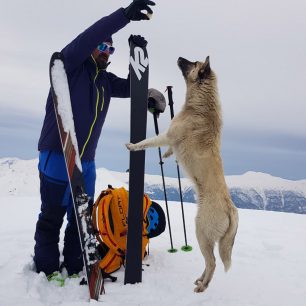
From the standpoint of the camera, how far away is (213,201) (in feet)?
11.5

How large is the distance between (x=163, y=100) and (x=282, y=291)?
281 centimetres

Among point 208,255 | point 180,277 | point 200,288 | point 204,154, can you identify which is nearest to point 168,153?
point 204,154

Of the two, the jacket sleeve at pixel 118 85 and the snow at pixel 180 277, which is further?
the jacket sleeve at pixel 118 85

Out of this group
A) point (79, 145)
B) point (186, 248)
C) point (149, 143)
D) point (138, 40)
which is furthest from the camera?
point (186, 248)

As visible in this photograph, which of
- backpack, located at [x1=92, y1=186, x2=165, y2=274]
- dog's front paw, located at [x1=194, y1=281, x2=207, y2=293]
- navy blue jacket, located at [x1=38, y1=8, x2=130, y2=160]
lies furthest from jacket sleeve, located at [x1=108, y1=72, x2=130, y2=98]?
dog's front paw, located at [x1=194, y1=281, x2=207, y2=293]

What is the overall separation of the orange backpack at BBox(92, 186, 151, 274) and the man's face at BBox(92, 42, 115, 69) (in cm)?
162

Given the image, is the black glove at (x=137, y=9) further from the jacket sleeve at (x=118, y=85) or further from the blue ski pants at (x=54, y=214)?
the blue ski pants at (x=54, y=214)

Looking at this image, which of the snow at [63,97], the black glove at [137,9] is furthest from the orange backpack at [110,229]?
the black glove at [137,9]

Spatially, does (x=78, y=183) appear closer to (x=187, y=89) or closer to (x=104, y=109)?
(x=104, y=109)

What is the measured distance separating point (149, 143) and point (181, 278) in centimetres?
169

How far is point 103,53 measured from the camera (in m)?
4.01

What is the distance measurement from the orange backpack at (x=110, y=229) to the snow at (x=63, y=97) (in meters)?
0.78

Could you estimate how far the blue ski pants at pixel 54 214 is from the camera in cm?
386

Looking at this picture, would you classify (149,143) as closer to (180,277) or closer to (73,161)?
(73,161)
